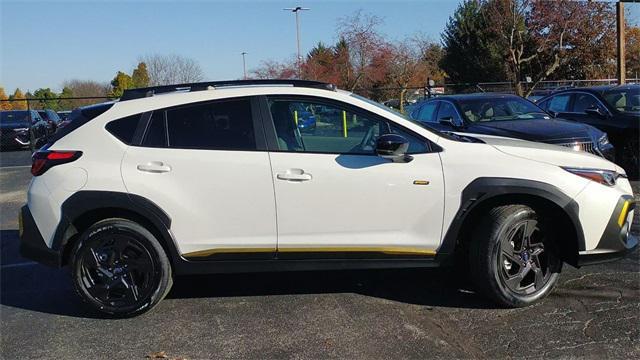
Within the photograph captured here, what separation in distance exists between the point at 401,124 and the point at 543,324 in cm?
175

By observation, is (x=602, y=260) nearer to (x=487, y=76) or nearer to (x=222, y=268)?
(x=222, y=268)

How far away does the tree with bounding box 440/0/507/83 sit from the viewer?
1527 inches

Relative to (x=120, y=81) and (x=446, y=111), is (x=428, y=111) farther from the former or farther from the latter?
(x=120, y=81)

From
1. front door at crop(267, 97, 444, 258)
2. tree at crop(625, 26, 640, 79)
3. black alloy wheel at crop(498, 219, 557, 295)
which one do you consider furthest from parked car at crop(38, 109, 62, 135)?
tree at crop(625, 26, 640, 79)

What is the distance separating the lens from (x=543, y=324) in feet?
12.7

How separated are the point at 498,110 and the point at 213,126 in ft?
19.6

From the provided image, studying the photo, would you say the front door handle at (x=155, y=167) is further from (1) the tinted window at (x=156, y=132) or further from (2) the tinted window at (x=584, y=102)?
(2) the tinted window at (x=584, y=102)

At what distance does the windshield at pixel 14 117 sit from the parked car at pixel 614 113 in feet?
61.6

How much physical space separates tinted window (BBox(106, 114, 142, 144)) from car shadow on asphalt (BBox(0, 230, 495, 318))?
1.35 metres

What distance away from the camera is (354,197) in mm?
4035

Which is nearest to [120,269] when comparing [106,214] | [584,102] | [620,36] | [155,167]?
[106,214]

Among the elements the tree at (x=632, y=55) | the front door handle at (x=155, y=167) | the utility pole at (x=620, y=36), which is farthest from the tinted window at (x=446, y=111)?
the tree at (x=632, y=55)

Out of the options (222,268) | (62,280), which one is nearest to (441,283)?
(222,268)

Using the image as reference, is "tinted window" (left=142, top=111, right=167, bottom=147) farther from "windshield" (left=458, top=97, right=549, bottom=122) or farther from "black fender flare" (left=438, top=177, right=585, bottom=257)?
"windshield" (left=458, top=97, right=549, bottom=122)
